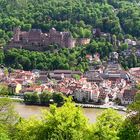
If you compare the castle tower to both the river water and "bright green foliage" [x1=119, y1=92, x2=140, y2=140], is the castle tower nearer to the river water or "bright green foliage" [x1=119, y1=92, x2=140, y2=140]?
the river water

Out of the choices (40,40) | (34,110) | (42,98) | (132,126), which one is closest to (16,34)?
(40,40)

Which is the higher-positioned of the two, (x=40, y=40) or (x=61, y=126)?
(x=61, y=126)

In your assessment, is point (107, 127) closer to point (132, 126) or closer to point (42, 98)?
point (132, 126)

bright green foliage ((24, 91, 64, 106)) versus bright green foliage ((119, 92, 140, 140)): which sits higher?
bright green foliage ((119, 92, 140, 140))

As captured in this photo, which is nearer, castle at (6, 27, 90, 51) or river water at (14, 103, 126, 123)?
river water at (14, 103, 126, 123)

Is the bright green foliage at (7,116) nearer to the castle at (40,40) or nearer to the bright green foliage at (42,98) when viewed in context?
the bright green foliage at (42,98)

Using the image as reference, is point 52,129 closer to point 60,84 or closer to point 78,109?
point 78,109

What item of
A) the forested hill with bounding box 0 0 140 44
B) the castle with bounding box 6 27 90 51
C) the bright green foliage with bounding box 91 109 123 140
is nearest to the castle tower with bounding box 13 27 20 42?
the castle with bounding box 6 27 90 51
